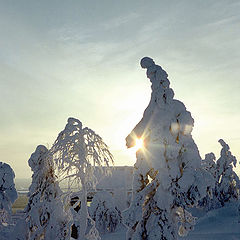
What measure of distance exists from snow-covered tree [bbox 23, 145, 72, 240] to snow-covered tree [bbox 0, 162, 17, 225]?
1106cm

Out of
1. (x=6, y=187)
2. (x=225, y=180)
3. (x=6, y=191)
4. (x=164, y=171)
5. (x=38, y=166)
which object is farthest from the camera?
(x=225, y=180)

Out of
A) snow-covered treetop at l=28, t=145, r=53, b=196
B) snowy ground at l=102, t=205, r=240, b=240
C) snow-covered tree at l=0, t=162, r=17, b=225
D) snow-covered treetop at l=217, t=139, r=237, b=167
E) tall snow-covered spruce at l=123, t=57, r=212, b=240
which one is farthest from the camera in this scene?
snow-covered treetop at l=217, t=139, r=237, b=167

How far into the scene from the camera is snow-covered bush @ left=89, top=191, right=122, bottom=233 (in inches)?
1544

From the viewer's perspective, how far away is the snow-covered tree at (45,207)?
1916cm

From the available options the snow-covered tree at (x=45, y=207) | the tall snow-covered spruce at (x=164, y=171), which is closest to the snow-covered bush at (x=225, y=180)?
the snow-covered tree at (x=45, y=207)

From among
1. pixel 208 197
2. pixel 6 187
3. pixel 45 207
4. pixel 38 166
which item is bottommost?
pixel 208 197

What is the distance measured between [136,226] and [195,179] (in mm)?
3507

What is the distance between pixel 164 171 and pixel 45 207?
8.30 m

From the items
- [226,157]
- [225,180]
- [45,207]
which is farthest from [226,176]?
[45,207]

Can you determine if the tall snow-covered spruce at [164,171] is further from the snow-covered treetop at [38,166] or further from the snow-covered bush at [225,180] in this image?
the snow-covered bush at [225,180]

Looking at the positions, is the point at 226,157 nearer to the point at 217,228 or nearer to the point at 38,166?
the point at 217,228

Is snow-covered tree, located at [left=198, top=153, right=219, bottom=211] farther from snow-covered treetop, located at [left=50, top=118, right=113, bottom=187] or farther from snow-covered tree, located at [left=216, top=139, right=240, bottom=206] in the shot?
snow-covered treetop, located at [left=50, top=118, right=113, bottom=187]

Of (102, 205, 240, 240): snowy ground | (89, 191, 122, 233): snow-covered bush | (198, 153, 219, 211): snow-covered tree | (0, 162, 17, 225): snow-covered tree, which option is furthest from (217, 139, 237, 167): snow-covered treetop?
(0, 162, 17, 225): snow-covered tree

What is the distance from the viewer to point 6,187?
30.9 m
